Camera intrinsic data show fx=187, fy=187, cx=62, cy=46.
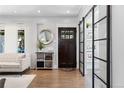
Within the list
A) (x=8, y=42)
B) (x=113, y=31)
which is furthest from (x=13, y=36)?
(x=113, y=31)

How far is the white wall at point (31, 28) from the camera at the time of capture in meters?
9.41

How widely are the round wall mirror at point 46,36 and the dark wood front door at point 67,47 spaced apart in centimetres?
46

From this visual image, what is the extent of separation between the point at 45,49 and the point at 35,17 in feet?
5.57

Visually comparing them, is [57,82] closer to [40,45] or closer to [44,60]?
[44,60]

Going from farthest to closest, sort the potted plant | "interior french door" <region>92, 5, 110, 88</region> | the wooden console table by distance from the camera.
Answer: the potted plant < the wooden console table < "interior french door" <region>92, 5, 110, 88</region>

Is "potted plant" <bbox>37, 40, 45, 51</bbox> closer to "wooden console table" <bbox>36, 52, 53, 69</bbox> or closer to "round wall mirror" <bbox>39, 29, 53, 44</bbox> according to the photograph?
"round wall mirror" <bbox>39, 29, 53, 44</bbox>

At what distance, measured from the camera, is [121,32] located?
8.38ft

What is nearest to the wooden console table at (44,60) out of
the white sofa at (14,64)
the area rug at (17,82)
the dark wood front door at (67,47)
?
the dark wood front door at (67,47)

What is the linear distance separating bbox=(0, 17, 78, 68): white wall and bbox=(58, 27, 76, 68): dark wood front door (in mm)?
218

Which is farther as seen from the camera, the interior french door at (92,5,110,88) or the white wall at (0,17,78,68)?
the white wall at (0,17,78,68)

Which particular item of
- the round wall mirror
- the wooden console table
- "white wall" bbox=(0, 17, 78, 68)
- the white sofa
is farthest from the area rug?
the round wall mirror

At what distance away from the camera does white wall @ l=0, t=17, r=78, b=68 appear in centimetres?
941

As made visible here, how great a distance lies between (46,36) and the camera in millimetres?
9445

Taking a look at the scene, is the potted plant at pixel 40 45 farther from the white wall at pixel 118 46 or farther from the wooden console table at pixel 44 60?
the white wall at pixel 118 46
